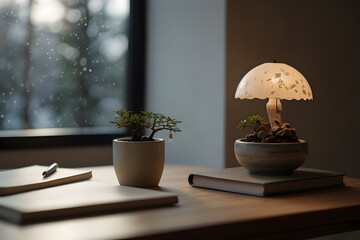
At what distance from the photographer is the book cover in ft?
3.24

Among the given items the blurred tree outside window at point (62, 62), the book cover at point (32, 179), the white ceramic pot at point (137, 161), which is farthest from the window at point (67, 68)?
the white ceramic pot at point (137, 161)

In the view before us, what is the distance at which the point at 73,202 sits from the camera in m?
0.88

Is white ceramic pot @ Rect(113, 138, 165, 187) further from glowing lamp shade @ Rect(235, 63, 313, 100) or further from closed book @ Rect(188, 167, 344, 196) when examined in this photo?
glowing lamp shade @ Rect(235, 63, 313, 100)

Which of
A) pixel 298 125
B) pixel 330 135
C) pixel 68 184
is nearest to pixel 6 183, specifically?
pixel 68 184

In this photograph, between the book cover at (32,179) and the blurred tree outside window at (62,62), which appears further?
the blurred tree outside window at (62,62)

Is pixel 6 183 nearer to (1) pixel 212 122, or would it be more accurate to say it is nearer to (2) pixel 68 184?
(2) pixel 68 184

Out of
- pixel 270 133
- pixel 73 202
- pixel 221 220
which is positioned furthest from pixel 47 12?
pixel 221 220

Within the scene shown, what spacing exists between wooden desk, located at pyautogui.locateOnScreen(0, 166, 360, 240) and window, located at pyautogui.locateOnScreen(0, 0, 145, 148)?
963 mm

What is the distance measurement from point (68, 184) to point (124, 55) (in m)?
1.09

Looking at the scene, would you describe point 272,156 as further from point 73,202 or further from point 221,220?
point 73,202

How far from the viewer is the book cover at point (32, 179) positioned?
0.99 meters

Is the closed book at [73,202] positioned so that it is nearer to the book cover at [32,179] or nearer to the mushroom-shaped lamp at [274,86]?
the book cover at [32,179]

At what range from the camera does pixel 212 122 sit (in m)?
1.86

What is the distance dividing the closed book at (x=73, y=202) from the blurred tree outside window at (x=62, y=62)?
0.95 m
